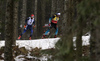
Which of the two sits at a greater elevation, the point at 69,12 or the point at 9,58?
the point at 69,12

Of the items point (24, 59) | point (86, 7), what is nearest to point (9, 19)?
point (24, 59)

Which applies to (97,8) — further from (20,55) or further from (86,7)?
(20,55)

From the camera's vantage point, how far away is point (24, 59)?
6902 millimetres

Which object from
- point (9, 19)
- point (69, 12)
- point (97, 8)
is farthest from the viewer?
point (9, 19)

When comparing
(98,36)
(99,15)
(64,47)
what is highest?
(99,15)

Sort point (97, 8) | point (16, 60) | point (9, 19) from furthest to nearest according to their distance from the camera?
point (16, 60) → point (9, 19) → point (97, 8)

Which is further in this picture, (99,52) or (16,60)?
(16,60)

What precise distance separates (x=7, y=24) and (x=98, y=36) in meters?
4.16

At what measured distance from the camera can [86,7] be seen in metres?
2.54

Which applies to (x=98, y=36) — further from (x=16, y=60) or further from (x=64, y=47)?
(x=16, y=60)

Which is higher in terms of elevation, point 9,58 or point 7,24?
point 7,24

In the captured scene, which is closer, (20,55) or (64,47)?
(64,47)

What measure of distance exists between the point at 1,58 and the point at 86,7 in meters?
5.32

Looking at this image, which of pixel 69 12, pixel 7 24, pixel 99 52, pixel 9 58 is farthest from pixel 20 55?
pixel 99 52
